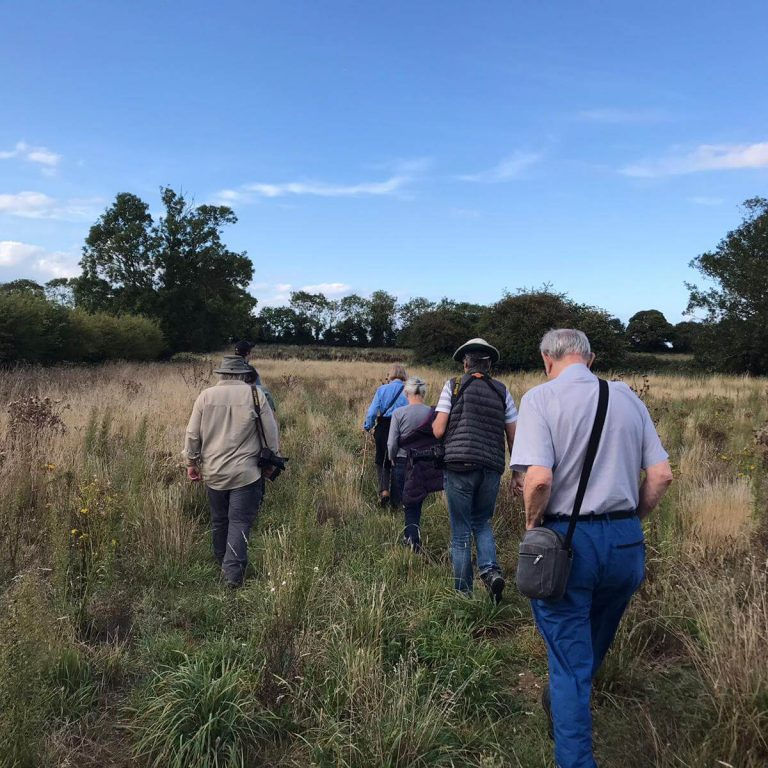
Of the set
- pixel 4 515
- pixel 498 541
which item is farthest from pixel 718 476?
pixel 4 515

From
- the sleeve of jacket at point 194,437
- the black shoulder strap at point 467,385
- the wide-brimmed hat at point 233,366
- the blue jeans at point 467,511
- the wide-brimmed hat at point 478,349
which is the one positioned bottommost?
the blue jeans at point 467,511

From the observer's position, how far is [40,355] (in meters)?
21.4

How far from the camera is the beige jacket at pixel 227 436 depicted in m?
4.70

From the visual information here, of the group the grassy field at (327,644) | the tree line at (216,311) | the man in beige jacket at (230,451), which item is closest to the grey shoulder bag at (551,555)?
the grassy field at (327,644)

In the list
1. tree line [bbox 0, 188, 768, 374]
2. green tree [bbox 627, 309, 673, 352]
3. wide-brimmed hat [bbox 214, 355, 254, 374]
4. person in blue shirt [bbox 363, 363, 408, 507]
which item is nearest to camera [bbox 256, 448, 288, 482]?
wide-brimmed hat [bbox 214, 355, 254, 374]

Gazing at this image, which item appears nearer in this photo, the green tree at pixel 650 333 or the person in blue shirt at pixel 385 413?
the person in blue shirt at pixel 385 413

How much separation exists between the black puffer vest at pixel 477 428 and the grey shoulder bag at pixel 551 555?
5.65ft

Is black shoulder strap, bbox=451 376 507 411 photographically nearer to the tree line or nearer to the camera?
the camera

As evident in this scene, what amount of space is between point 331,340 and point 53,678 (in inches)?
2805

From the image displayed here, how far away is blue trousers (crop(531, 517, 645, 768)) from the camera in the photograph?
229cm

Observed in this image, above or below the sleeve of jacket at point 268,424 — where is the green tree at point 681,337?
above

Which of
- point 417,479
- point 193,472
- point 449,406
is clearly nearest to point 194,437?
point 193,472

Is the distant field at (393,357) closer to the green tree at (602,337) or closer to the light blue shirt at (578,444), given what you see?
the green tree at (602,337)

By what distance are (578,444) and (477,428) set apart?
176 cm
